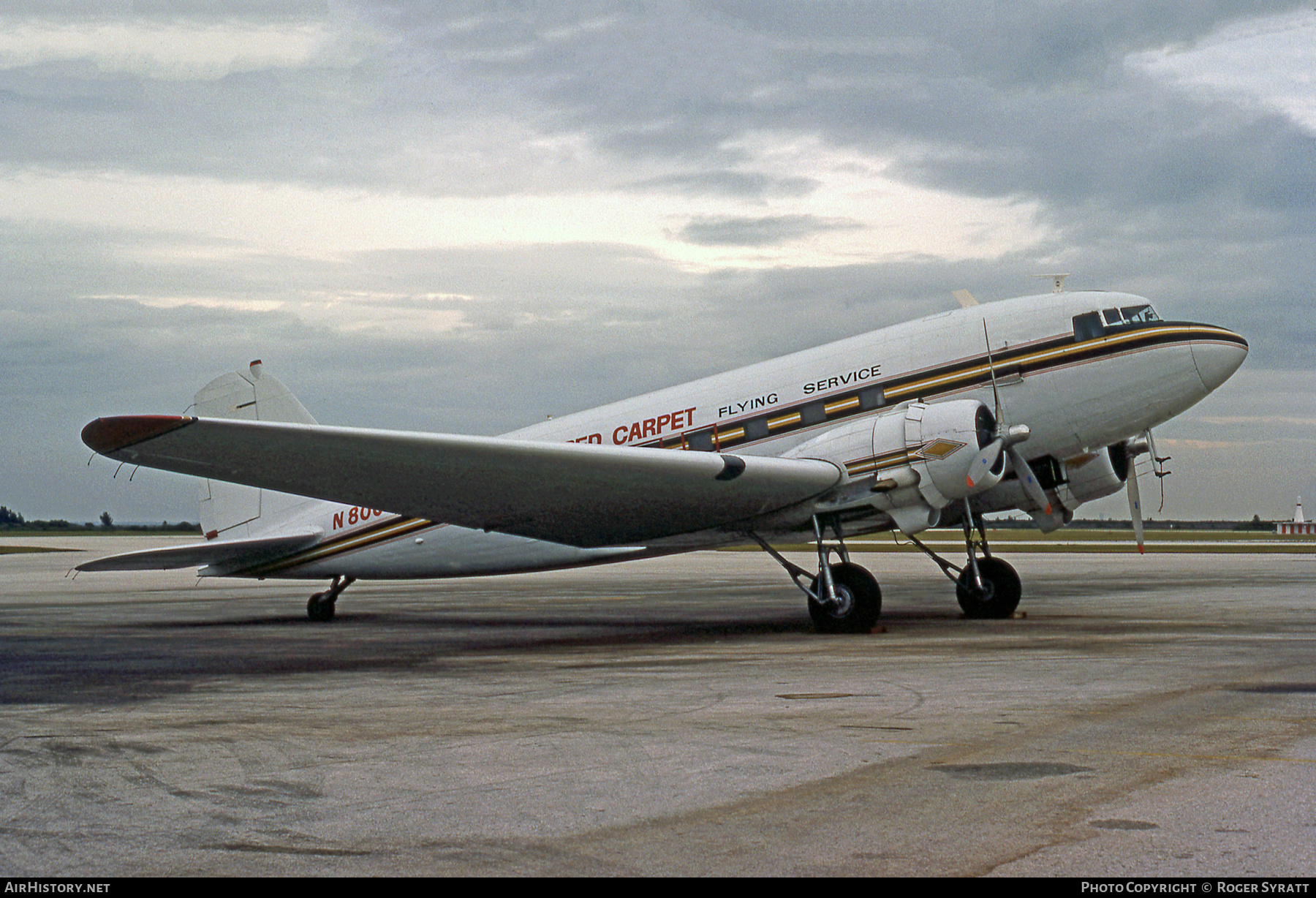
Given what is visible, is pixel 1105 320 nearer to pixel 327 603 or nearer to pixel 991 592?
pixel 991 592

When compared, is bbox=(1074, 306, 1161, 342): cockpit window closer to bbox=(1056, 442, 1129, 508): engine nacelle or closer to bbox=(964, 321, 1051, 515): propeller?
bbox=(964, 321, 1051, 515): propeller

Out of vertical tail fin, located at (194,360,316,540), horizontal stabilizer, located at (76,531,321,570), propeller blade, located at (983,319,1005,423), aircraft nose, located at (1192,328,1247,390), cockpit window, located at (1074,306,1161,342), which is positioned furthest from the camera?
vertical tail fin, located at (194,360,316,540)

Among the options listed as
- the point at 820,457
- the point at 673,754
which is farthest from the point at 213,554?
the point at 673,754

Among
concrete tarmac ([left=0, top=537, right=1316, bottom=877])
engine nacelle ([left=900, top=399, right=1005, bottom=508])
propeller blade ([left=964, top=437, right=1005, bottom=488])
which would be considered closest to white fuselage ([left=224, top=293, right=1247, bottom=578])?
engine nacelle ([left=900, top=399, right=1005, bottom=508])

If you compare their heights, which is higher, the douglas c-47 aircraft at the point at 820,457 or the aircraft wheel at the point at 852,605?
the douglas c-47 aircraft at the point at 820,457

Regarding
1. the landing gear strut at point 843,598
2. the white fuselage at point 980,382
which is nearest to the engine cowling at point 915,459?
the white fuselage at point 980,382

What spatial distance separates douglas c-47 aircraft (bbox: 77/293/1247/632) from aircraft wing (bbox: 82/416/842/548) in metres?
0.04

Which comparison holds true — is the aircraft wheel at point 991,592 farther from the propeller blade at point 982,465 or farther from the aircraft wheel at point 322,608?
the aircraft wheel at point 322,608

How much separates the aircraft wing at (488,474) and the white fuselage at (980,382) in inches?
53.8

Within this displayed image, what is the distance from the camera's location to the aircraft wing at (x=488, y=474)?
1201cm

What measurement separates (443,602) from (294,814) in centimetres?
2103

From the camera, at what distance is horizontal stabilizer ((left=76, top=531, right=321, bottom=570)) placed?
18.2m
